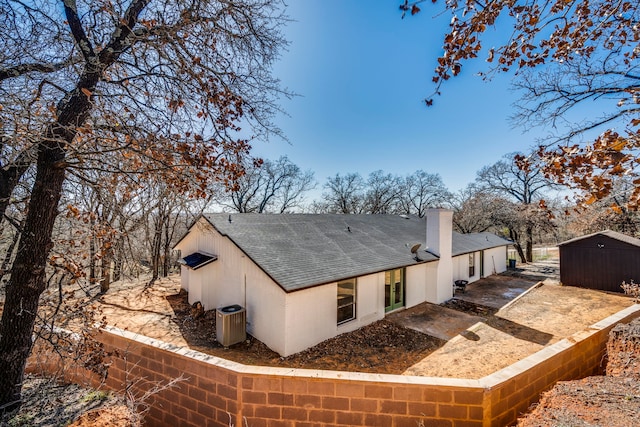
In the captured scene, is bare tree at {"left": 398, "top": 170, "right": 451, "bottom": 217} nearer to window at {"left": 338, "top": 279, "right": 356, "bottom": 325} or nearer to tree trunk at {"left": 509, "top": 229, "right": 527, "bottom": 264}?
tree trunk at {"left": 509, "top": 229, "right": 527, "bottom": 264}

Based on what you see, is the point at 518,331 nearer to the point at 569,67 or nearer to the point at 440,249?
the point at 440,249

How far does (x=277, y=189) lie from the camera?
32.2 metres

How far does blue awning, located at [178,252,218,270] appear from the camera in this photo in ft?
35.8

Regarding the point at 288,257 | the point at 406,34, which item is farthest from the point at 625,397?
the point at 288,257

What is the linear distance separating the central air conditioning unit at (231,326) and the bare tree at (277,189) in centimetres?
2097

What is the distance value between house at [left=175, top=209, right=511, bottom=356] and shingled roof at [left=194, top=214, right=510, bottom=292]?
4cm

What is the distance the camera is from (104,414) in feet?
11.6

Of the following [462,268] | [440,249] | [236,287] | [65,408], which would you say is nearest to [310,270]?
[236,287]

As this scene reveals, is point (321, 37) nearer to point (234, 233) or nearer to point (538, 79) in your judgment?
point (538, 79)

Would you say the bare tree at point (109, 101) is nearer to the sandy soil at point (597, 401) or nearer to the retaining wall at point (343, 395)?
the retaining wall at point (343, 395)

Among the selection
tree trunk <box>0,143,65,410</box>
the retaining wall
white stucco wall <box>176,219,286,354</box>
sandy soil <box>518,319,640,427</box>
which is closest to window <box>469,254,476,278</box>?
sandy soil <box>518,319,640,427</box>

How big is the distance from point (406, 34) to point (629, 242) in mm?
16968

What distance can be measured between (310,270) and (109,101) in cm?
658

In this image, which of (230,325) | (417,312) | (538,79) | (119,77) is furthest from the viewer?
(417,312)
